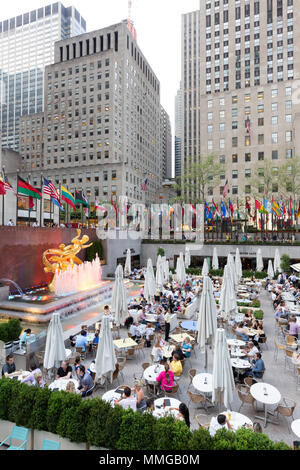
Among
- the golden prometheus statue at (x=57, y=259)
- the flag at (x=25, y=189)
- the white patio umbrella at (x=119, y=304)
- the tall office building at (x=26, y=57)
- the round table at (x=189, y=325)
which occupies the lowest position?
the round table at (x=189, y=325)

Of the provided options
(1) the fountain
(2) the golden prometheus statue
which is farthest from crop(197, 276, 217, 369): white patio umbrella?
(2) the golden prometheus statue

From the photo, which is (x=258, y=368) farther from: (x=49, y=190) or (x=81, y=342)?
(x=49, y=190)

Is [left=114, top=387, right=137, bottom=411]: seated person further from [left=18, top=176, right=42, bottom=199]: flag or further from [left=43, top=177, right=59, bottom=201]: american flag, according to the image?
[left=43, top=177, right=59, bottom=201]: american flag

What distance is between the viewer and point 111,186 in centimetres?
6931

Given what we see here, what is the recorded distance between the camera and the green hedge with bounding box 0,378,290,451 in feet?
17.3

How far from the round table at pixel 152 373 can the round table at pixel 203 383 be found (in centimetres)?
122

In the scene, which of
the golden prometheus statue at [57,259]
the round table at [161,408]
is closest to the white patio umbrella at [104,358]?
the round table at [161,408]

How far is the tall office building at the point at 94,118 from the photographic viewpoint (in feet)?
229

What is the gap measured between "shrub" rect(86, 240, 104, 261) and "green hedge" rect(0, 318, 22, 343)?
18.6 meters

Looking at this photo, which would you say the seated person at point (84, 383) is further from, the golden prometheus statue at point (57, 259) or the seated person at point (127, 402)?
the golden prometheus statue at point (57, 259)

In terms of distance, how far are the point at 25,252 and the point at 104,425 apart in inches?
734

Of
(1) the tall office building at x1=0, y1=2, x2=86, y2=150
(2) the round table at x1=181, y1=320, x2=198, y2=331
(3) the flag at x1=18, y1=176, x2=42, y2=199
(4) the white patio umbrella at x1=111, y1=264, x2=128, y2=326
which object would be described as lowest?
(2) the round table at x1=181, y1=320, x2=198, y2=331
